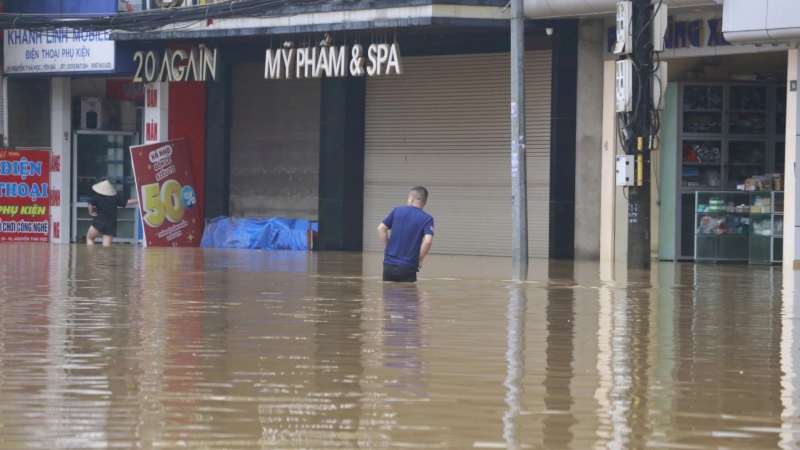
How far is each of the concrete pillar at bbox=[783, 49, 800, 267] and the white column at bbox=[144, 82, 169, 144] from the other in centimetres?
1444

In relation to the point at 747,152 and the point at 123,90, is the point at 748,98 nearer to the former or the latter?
the point at 747,152

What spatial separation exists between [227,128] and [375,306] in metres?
18.6

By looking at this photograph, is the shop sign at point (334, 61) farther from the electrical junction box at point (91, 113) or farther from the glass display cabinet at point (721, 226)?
the electrical junction box at point (91, 113)

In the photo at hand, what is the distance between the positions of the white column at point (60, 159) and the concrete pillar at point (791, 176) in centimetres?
1761

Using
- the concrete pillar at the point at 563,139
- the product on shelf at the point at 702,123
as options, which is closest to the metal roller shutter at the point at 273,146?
the concrete pillar at the point at 563,139

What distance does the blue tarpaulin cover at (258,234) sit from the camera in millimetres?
28234

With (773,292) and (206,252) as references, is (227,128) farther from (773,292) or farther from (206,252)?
(773,292)

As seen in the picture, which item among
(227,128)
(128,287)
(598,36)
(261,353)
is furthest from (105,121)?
(261,353)

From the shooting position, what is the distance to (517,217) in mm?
21422

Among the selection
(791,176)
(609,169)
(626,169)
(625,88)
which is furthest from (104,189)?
(791,176)

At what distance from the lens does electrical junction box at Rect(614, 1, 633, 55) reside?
19859mm

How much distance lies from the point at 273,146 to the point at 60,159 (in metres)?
5.34

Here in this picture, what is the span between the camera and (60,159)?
30344 millimetres

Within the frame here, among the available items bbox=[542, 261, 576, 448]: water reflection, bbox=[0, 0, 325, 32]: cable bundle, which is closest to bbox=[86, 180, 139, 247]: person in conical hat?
bbox=[0, 0, 325, 32]: cable bundle
